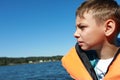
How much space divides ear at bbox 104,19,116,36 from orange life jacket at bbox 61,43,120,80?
236 millimetres

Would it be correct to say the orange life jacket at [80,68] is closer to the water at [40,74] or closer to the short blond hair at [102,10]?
the short blond hair at [102,10]

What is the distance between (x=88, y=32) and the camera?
142 inches

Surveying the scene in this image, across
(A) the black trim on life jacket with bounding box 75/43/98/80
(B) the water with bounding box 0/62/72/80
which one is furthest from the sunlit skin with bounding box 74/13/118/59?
(B) the water with bounding box 0/62/72/80

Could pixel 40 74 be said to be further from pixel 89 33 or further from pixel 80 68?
pixel 89 33

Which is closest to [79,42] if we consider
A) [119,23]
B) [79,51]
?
[79,51]

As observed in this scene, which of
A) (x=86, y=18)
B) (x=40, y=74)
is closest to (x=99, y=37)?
(x=86, y=18)

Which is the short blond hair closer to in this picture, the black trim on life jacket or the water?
the black trim on life jacket

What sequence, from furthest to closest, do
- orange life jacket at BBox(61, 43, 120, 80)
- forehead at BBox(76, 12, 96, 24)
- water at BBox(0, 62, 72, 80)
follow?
water at BBox(0, 62, 72, 80) < forehead at BBox(76, 12, 96, 24) < orange life jacket at BBox(61, 43, 120, 80)

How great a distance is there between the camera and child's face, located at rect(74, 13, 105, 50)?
360cm

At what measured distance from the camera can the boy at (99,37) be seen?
3.54 metres

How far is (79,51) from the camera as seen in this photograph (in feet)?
12.6

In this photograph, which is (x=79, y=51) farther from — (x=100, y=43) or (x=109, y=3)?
(x=109, y=3)

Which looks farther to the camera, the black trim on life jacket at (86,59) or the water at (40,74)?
the water at (40,74)

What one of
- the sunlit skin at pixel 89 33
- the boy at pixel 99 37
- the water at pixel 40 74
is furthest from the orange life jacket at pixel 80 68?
the water at pixel 40 74
